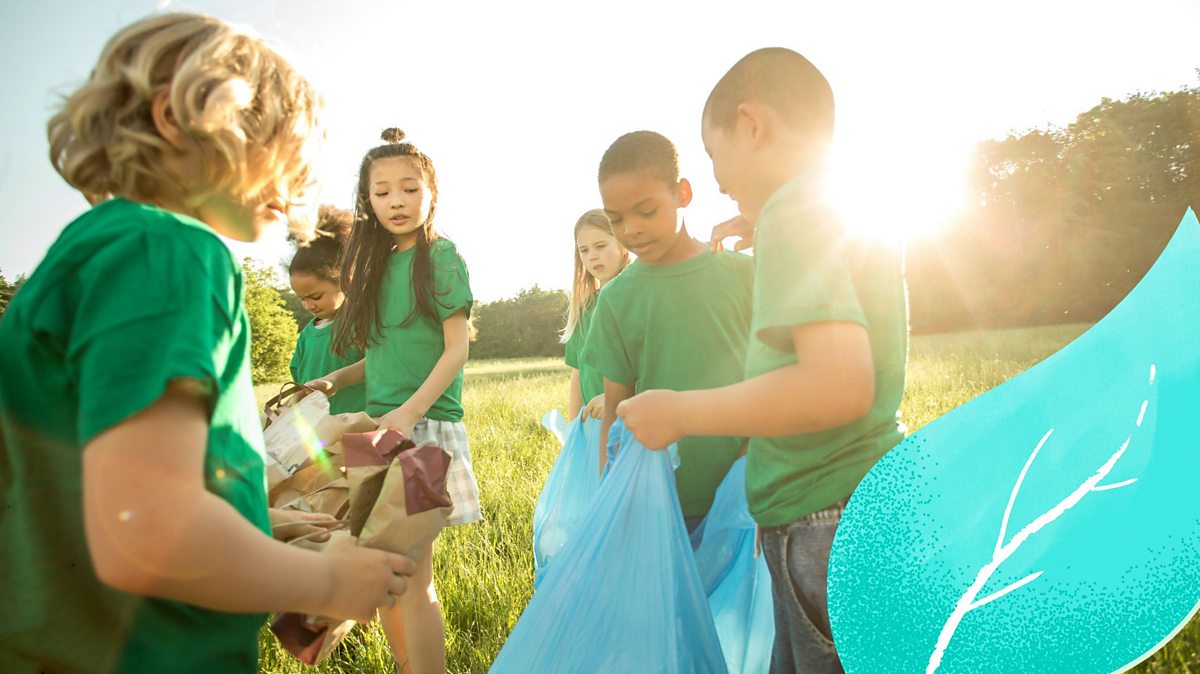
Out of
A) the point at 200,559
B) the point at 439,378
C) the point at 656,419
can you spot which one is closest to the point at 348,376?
the point at 439,378

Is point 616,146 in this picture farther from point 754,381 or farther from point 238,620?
point 238,620

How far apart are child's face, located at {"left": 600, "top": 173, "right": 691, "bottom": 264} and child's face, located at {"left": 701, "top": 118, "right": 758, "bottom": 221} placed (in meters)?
0.66

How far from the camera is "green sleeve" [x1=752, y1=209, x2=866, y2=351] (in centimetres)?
112

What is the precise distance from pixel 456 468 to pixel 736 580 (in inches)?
43.1

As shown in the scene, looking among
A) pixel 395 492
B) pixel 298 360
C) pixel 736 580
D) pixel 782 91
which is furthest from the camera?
pixel 298 360

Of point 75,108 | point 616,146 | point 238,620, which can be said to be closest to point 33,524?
point 238,620

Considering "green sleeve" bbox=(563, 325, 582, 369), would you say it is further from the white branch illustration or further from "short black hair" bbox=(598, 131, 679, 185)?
the white branch illustration

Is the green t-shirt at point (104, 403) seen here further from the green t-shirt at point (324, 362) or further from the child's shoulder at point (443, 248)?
the green t-shirt at point (324, 362)

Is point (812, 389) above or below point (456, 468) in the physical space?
above

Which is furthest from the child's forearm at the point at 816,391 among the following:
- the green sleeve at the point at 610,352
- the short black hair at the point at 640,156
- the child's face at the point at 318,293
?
the child's face at the point at 318,293

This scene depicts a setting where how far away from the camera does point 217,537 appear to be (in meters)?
0.81

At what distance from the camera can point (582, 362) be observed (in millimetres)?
3336

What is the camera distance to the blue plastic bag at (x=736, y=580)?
6.44 feet

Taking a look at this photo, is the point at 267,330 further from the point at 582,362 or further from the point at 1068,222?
the point at 1068,222
